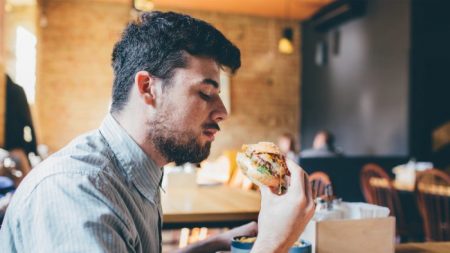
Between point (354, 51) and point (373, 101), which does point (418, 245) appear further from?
point (354, 51)

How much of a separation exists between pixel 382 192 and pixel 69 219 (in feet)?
13.3

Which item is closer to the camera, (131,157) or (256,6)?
(131,157)

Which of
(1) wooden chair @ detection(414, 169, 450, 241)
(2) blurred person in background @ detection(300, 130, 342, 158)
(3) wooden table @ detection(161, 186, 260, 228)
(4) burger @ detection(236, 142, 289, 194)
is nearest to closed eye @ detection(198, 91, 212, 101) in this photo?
(4) burger @ detection(236, 142, 289, 194)

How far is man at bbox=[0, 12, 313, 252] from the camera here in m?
0.87

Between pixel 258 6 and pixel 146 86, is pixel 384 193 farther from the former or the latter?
pixel 258 6

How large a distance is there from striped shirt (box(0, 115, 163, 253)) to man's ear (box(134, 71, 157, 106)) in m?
0.10

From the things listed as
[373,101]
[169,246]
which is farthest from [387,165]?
[169,246]

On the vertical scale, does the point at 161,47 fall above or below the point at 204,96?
above

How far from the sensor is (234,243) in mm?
1166

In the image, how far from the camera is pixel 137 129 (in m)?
1.06

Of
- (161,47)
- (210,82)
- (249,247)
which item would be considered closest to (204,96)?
(210,82)

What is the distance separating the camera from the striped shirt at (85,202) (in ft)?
2.57

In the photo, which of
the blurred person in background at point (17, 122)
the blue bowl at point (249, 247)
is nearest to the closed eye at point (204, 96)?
the blue bowl at point (249, 247)

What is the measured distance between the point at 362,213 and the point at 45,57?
6.87m
